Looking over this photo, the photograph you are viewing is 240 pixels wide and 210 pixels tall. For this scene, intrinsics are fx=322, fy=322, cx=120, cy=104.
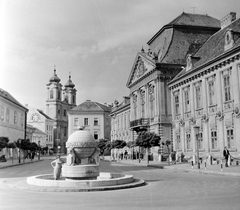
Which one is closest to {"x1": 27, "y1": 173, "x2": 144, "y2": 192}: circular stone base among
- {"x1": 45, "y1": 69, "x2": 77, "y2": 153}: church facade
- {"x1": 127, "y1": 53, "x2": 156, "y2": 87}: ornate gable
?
{"x1": 127, "y1": 53, "x2": 156, "y2": 87}: ornate gable

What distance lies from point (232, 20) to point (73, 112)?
64480mm

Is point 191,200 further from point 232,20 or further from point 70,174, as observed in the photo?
point 232,20

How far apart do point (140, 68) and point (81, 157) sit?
35.5 metres

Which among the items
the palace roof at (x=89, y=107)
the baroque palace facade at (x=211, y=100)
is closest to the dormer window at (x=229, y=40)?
the baroque palace facade at (x=211, y=100)

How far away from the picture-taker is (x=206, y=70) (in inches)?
1270

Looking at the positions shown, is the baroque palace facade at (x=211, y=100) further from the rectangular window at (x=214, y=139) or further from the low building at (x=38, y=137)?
the low building at (x=38, y=137)

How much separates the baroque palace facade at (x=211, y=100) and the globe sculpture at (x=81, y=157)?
11994 mm

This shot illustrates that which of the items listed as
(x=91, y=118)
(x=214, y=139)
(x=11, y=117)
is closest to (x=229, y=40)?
(x=214, y=139)

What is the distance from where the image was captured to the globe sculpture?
1546cm

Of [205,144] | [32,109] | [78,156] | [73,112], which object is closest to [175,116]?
[205,144]

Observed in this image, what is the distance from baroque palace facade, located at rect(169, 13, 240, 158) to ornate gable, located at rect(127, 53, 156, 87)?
6.88 m

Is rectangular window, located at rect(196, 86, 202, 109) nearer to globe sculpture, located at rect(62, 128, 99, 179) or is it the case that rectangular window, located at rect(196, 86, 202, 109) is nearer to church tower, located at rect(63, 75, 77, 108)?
globe sculpture, located at rect(62, 128, 99, 179)

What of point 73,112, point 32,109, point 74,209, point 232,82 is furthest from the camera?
point 32,109

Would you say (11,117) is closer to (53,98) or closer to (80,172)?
(80,172)
